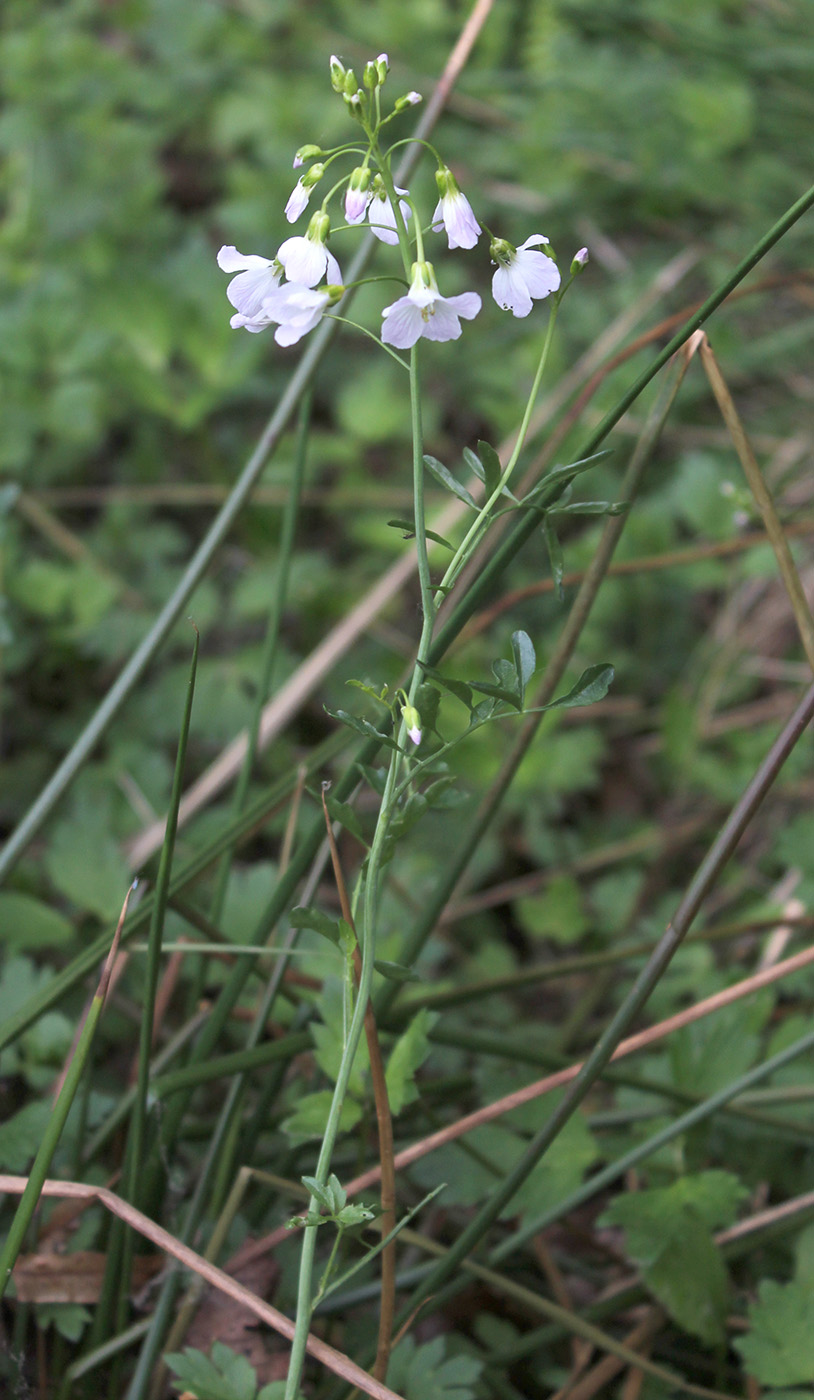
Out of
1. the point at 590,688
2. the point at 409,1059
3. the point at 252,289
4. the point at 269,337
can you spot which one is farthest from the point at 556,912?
the point at 269,337

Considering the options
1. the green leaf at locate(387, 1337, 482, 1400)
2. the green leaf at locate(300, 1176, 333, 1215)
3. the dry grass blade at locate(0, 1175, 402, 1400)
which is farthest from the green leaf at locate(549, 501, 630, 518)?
the green leaf at locate(387, 1337, 482, 1400)

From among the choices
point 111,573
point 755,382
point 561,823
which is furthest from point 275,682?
point 755,382

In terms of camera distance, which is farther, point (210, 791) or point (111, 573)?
point (111, 573)

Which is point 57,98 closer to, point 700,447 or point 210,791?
point 700,447

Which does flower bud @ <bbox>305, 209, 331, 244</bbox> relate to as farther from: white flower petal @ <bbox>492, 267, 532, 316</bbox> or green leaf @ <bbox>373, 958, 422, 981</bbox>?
green leaf @ <bbox>373, 958, 422, 981</bbox>

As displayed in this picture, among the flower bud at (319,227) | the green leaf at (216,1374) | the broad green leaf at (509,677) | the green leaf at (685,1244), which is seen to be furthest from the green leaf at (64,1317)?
the flower bud at (319,227)
